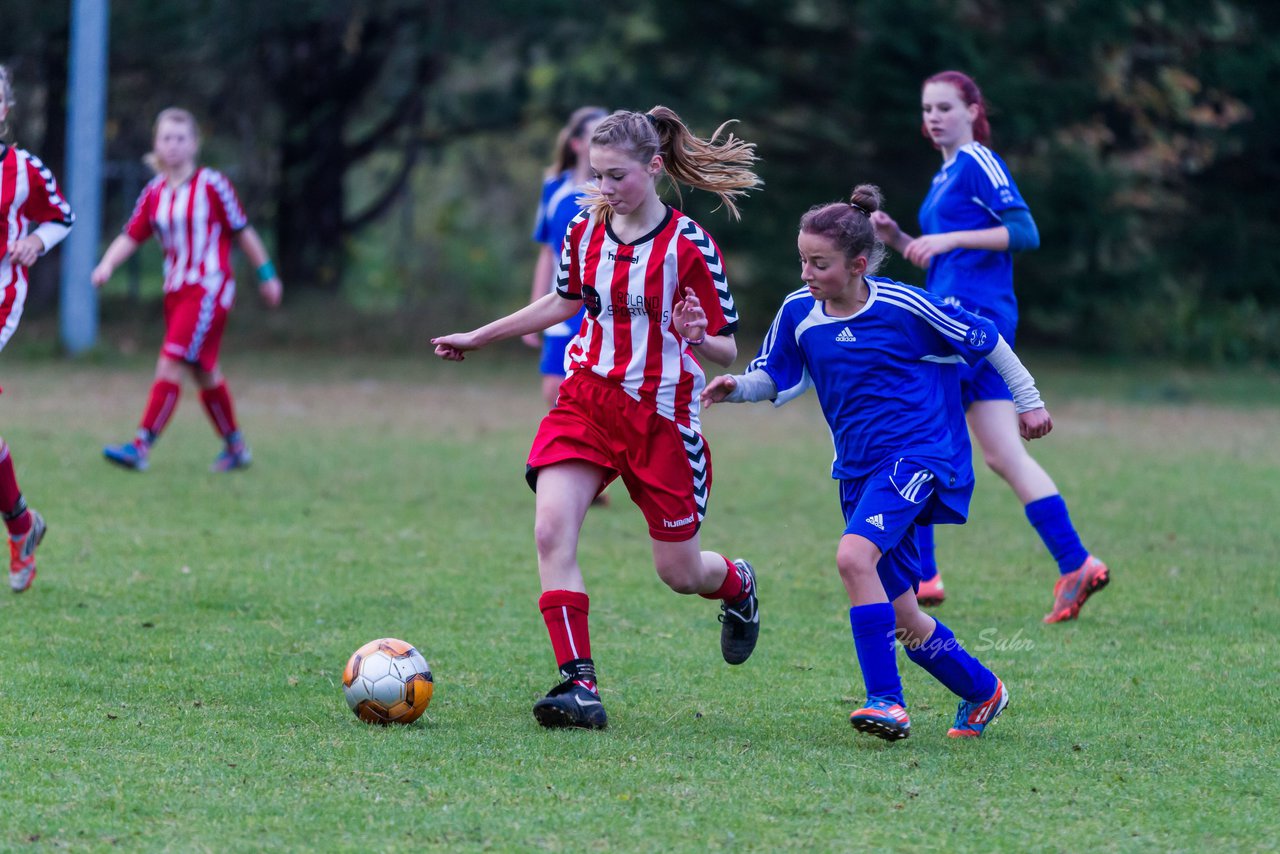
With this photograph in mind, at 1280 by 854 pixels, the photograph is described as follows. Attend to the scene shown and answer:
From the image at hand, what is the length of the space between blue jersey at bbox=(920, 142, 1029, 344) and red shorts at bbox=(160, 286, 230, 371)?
481cm

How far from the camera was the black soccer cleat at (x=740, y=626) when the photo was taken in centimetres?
537

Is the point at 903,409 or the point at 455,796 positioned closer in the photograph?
the point at 455,796

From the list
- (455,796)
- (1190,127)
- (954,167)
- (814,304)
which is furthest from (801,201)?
(455,796)

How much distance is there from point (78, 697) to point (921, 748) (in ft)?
8.26

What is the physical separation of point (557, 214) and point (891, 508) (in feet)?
15.5

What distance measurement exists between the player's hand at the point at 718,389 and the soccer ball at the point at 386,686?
1.16 m

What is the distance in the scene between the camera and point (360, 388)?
1549 cm

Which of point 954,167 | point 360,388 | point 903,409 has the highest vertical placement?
point 954,167

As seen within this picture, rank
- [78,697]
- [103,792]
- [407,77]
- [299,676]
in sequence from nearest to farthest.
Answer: [103,792], [78,697], [299,676], [407,77]

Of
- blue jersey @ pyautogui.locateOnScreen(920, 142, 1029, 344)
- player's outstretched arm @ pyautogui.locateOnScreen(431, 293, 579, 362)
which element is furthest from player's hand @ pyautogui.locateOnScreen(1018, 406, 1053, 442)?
blue jersey @ pyautogui.locateOnScreen(920, 142, 1029, 344)

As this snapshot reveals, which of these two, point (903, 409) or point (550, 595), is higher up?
point (903, 409)

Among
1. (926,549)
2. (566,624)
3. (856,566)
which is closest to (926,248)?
(926,549)

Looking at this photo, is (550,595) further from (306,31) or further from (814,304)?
(306,31)

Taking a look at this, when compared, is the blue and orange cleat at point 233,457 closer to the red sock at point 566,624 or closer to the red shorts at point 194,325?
the red shorts at point 194,325
